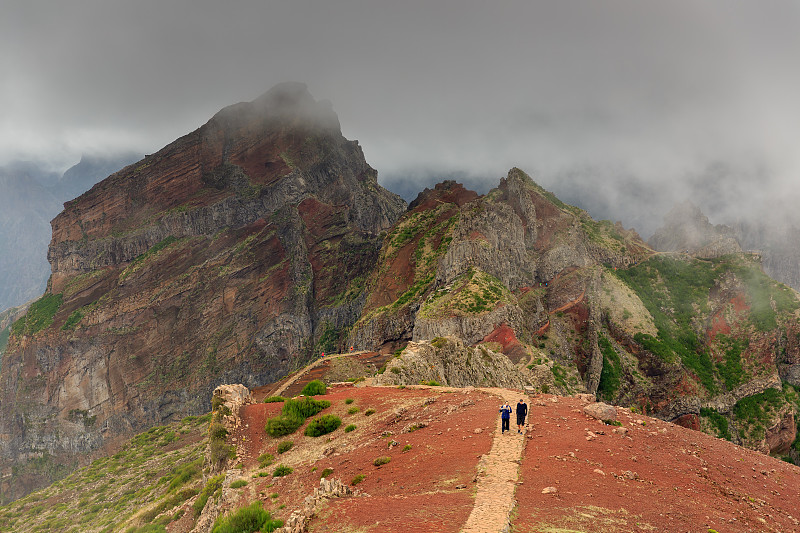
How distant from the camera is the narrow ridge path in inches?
482

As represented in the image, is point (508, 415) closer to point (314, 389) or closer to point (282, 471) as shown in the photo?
point (282, 471)

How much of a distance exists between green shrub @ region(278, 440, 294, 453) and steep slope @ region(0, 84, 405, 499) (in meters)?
128

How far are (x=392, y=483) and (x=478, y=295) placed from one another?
69685mm

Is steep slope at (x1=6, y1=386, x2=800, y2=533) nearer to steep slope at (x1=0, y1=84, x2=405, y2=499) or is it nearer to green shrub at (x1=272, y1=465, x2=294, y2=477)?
green shrub at (x1=272, y1=465, x2=294, y2=477)

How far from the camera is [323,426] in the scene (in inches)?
1156

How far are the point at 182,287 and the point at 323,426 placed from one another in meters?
154

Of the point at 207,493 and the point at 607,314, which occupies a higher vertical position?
the point at 607,314

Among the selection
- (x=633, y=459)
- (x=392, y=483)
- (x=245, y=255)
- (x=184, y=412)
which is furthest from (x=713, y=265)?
(x=184, y=412)

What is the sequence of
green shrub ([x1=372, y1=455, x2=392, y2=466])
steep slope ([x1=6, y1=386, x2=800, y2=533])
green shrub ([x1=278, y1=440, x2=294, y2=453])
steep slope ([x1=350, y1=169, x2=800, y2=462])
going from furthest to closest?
steep slope ([x1=350, y1=169, x2=800, y2=462]), green shrub ([x1=278, y1=440, x2=294, y2=453]), green shrub ([x1=372, y1=455, x2=392, y2=466]), steep slope ([x1=6, y1=386, x2=800, y2=533])

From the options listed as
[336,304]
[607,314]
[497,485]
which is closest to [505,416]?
[497,485]

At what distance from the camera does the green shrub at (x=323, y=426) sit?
1145 inches

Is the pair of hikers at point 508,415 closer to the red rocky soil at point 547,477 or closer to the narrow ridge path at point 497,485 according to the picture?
the narrow ridge path at point 497,485

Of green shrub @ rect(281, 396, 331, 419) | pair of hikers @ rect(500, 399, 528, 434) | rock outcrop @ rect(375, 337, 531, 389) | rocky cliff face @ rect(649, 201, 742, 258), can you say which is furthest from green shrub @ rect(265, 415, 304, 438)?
rocky cliff face @ rect(649, 201, 742, 258)

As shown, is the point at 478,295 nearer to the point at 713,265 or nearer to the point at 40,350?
the point at 713,265
